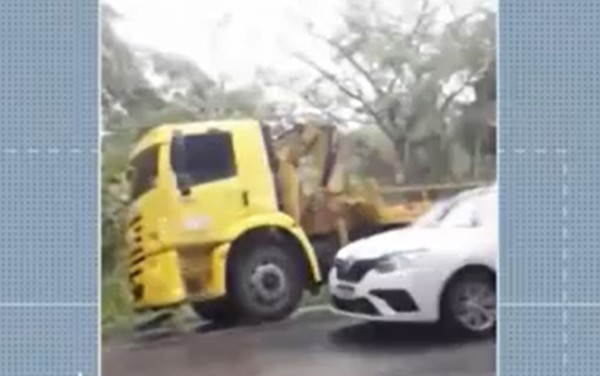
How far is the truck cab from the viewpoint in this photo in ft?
5.34

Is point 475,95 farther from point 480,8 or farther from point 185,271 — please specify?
point 185,271

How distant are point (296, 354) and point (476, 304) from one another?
168 mm

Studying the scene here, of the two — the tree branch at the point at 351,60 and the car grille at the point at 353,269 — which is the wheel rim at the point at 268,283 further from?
the tree branch at the point at 351,60

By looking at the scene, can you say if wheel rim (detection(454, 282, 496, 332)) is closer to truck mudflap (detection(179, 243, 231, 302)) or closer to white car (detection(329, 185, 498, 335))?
white car (detection(329, 185, 498, 335))

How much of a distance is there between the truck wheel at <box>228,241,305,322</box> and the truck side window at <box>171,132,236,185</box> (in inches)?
3.0

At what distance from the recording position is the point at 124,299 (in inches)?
64.1

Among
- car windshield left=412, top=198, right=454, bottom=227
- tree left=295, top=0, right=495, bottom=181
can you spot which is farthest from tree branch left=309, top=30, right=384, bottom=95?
car windshield left=412, top=198, right=454, bottom=227

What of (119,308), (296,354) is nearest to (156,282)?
(119,308)

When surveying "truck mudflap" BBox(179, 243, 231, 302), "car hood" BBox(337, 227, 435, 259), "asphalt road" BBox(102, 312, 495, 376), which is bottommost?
"asphalt road" BBox(102, 312, 495, 376)

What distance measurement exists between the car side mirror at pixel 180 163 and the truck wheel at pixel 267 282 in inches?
3.1
